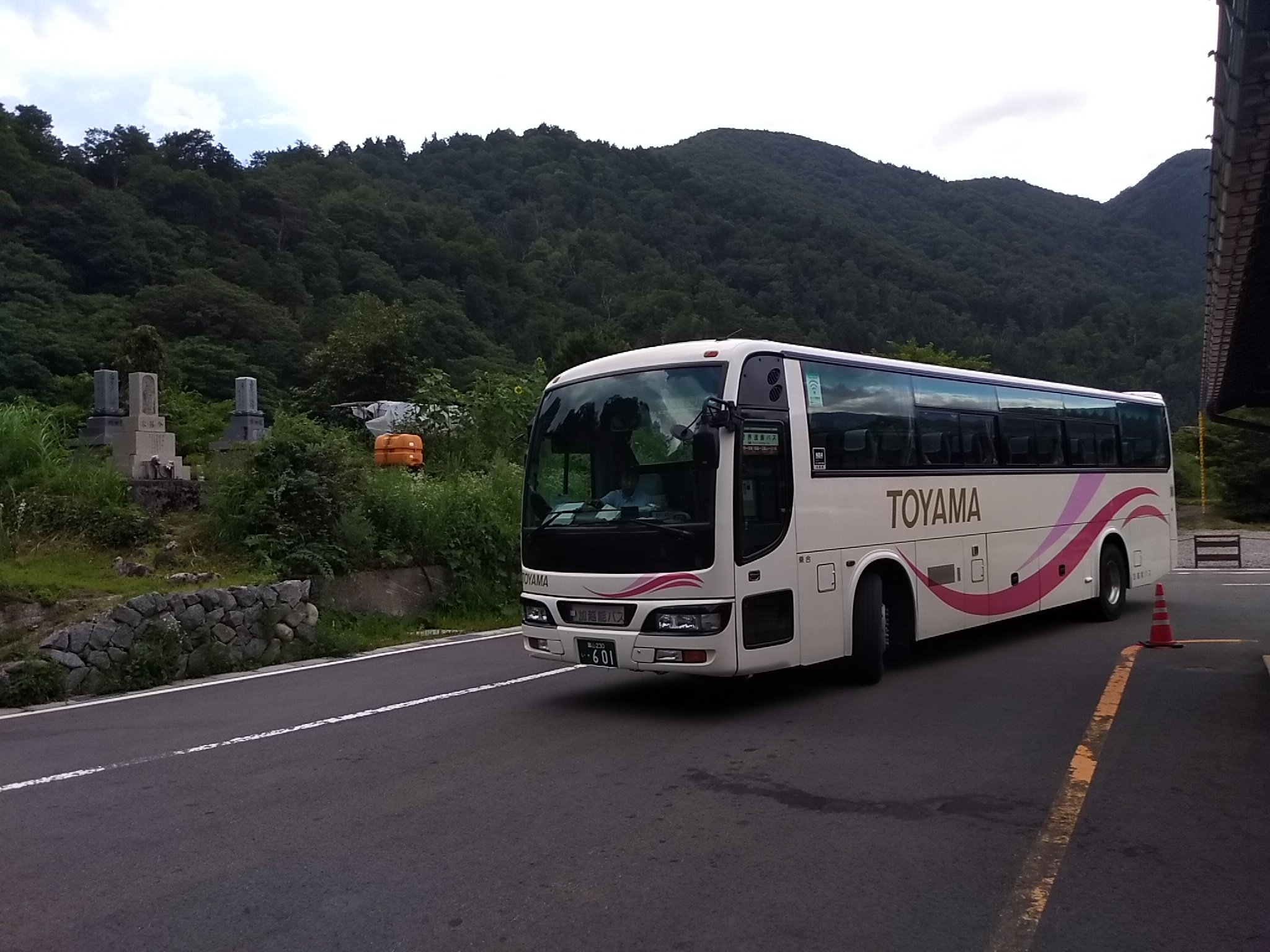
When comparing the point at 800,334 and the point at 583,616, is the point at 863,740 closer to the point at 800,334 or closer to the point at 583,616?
the point at 583,616

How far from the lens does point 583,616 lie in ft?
30.0

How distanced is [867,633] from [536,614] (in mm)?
3004

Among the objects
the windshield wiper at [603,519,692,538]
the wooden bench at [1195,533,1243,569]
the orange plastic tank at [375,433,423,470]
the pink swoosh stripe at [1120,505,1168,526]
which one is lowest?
the wooden bench at [1195,533,1243,569]

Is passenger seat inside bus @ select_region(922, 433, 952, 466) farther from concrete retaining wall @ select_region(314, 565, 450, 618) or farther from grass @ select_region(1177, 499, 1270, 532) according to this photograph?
grass @ select_region(1177, 499, 1270, 532)

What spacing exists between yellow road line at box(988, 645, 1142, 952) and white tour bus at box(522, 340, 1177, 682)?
2.39m

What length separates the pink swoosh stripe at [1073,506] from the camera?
43.9 feet

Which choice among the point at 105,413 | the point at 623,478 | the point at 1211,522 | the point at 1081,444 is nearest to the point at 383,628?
the point at 623,478

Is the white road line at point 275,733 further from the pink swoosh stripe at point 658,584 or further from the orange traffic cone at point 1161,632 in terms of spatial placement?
the orange traffic cone at point 1161,632

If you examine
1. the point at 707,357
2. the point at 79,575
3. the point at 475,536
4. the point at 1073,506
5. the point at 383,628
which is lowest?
the point at 383,628

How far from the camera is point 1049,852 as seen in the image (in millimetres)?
5461

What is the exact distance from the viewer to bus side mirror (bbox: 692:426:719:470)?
862 cm

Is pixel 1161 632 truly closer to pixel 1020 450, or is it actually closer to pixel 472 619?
pixel 1020 450

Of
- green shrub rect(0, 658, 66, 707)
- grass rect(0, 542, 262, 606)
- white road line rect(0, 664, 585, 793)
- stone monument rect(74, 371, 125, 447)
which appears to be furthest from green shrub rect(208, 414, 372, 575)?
white road line rect(0, 664, 585, 793)

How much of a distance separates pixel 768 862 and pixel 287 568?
10182 mm
